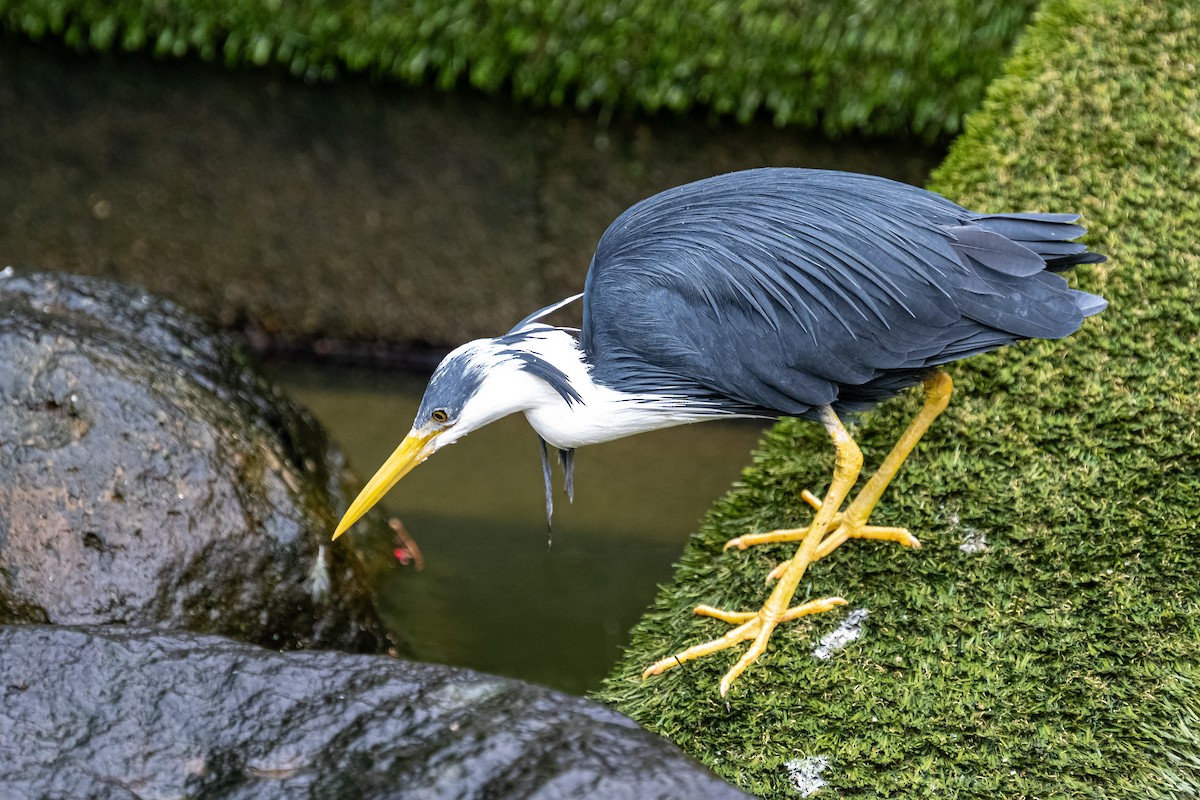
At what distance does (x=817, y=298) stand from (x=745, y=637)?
0.78m

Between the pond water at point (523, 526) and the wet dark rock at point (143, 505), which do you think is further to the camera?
the pond water at point (523, 526)

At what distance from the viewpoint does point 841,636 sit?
2465 millimetres

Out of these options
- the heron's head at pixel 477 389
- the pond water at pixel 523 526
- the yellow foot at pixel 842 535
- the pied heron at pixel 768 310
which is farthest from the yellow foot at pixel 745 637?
the pond water at pixel 523 526

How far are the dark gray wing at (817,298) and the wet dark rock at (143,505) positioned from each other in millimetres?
967

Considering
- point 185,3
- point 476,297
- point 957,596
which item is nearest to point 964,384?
point 957,596

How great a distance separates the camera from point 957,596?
2.49 meters

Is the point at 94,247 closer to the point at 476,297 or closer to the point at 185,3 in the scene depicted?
the point at 185,3

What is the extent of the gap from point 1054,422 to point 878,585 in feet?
2.06

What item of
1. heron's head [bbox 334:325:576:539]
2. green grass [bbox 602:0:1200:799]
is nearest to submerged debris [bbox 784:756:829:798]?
green grass [bbox 602:0:1200:799]

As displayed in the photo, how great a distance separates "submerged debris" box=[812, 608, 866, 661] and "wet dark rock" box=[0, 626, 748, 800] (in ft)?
2.87

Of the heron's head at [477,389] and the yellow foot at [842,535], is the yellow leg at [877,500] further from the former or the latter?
the heron's head at [477,389]

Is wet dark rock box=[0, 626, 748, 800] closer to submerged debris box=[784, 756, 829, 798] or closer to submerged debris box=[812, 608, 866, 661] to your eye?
submerged debris box=[784, 756, 829, 798]

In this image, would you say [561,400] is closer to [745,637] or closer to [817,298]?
[817,298]

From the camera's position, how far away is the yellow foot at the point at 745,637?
2402 millimetres
